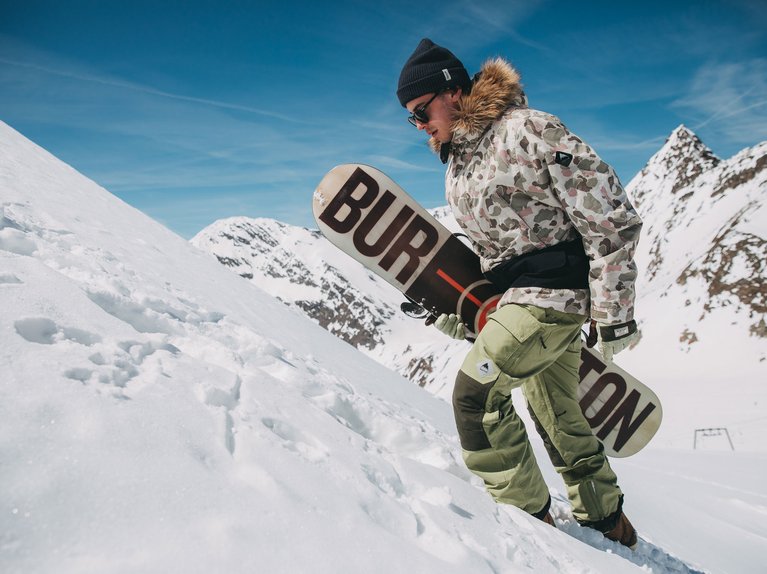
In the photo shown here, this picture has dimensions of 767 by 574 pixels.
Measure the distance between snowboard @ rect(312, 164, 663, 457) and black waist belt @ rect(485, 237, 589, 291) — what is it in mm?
935

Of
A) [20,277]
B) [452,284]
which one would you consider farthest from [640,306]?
[20,277]

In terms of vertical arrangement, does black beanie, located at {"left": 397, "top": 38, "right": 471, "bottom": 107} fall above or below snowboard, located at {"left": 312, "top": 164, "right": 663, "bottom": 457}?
above

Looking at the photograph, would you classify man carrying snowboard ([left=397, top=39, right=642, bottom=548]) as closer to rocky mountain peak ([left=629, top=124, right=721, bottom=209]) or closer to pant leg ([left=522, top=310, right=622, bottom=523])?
pant leg ([left=522, top=310, right=622, bottom=523])

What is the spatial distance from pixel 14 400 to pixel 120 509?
1.66ft

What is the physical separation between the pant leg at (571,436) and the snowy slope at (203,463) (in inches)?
9.9

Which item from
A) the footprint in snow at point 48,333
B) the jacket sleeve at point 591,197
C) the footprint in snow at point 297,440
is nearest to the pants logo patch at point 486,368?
the jacket sleeve at point 591,197

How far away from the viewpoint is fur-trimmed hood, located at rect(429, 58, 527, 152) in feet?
8.21

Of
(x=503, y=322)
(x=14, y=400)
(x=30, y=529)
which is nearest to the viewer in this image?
(x=30, y=529)

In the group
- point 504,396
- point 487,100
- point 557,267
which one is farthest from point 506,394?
point 487,100

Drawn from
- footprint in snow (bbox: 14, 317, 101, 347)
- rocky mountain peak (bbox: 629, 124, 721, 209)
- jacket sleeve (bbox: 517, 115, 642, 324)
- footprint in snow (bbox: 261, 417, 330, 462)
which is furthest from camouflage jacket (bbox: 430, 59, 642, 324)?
rocky mountain peak (bbox: 629, 124, 721, 209)

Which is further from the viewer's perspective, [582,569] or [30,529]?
[582,569]

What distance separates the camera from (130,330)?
2305 mm

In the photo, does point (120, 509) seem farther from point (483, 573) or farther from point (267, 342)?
point (267, 342)

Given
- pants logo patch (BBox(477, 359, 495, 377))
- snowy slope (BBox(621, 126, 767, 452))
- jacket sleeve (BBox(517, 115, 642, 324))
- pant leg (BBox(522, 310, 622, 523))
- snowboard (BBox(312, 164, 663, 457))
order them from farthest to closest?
1. snowy slope (BBox(621, 126, 767, 452))
2. snowboard (BBox(312, 164, 663, 457))
3. pant leg (BBox(522, 310, 622, 523))
4. pants logo patch (BBox(477, 359, 495, 377))
5. jacket sleeve (BBox(517, 115, 642, 324))
